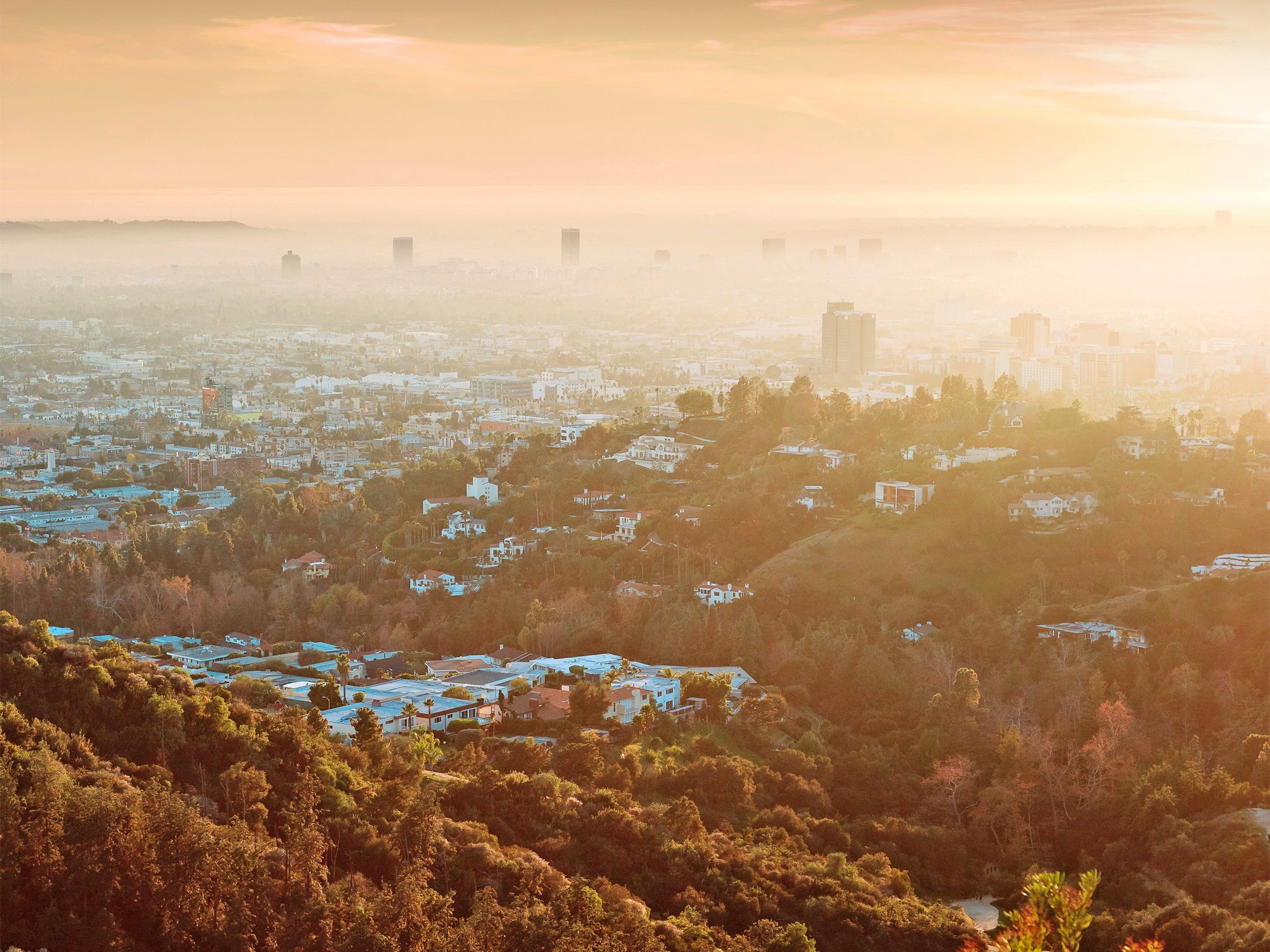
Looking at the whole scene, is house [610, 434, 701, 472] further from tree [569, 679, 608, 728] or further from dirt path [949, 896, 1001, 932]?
dirt path [949, 896, 1001, 932]

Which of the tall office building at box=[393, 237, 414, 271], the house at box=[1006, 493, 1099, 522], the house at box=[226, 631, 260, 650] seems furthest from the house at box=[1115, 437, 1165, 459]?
the tall office building at box=[393, 237, 414, 271]

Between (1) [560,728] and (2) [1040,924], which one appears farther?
(1) [560,728]

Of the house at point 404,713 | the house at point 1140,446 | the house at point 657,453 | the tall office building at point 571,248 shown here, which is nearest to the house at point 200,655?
the house at point 404,713

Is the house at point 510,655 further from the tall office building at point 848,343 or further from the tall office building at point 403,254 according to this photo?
the tall office building at point 403,254

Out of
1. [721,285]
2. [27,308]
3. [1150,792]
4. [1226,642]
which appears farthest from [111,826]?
[721,285]

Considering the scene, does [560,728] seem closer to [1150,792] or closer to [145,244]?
[1150,792]

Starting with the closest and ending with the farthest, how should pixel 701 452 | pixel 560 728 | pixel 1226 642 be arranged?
pixel 560 728 → pixel 1226 642 → pixel 701 452

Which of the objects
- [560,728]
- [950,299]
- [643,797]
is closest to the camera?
[643,797]
